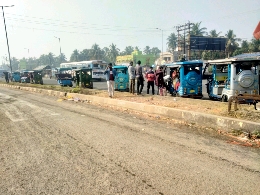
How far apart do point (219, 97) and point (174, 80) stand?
2760 millimetres

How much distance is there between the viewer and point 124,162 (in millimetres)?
3598

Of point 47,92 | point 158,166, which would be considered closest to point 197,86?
point 158,166

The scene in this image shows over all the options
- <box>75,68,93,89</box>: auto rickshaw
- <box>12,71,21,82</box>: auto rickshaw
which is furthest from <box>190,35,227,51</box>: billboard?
<box>12,71,21,82</box>: auto rickshaw

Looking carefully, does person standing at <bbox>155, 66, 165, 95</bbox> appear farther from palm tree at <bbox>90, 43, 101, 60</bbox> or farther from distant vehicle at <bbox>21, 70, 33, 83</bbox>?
palm tree at <bbox>90, 43, 101, 60</bbox>

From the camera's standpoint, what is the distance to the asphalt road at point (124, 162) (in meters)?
2.86

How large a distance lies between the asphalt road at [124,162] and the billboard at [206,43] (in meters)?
41.2

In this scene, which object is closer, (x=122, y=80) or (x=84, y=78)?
(x=122, y=80)

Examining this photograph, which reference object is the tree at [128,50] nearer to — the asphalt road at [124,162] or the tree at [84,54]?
the tree at [84,54]

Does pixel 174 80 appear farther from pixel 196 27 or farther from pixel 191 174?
pixel 196 27

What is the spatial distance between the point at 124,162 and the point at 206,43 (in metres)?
46.1

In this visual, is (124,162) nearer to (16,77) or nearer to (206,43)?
(16,77)

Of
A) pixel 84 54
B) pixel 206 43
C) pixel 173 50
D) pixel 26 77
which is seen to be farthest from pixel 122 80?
pixel 84 54

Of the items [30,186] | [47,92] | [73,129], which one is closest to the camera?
[30,186]

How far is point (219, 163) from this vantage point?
348 cm
